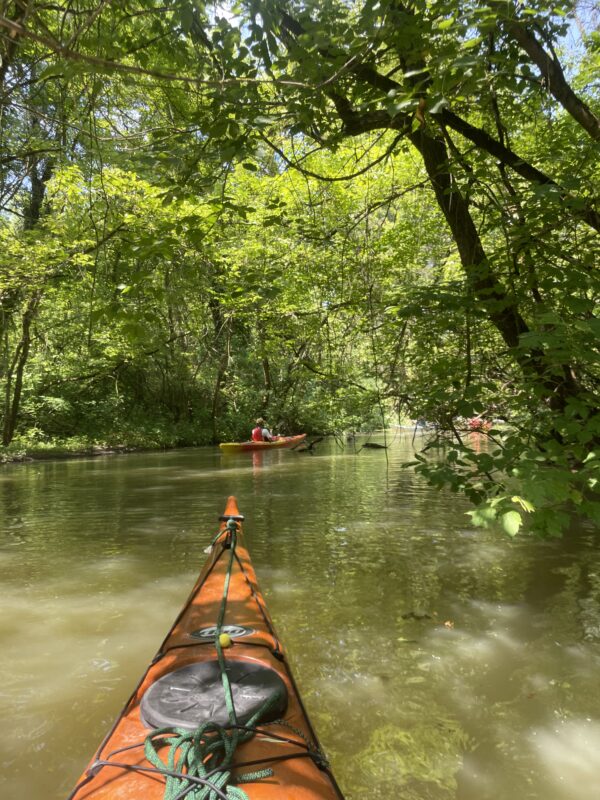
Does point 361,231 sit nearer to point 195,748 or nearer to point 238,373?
point 195,748

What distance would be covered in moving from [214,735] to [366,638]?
1.91 metres

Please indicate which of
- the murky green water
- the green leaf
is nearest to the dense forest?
the green leaf

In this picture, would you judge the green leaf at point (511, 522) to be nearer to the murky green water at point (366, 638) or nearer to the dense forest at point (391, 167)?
the dense forest at point (391, 167)

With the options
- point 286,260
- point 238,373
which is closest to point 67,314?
point 238,373

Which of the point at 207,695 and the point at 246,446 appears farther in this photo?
the point at 246,446

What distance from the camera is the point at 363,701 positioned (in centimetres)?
261

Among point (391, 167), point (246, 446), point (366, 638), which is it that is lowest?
point (366, 638)

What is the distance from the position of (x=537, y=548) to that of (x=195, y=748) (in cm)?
473

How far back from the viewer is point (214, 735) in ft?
5.18

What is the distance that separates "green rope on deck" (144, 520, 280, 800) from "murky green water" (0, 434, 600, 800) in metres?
0.78

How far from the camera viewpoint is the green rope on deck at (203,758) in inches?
53.7

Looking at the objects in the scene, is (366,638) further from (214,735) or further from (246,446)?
(246,446)

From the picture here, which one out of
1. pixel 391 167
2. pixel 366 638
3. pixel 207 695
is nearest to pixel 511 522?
pixel 207 695

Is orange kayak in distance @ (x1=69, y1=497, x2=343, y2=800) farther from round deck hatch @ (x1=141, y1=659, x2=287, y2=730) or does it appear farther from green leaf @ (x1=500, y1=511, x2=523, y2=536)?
green leaf @ (x1=500, y1=511, x2=523, y2=536)
